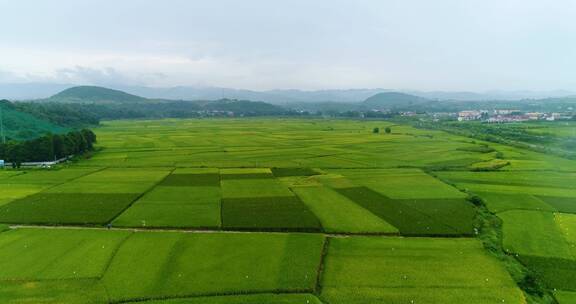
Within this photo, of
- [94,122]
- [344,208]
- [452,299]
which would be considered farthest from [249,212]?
[94,122]

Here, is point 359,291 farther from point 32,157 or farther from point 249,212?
point 32,157

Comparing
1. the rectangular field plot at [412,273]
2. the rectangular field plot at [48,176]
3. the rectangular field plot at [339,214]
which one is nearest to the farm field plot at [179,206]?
the rectangular field plot at [339,214]

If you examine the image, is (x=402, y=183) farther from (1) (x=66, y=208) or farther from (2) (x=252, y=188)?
(1) (x=66, y=208)

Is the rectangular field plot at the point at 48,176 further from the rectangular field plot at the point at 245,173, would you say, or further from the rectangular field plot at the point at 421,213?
the rectangular field plot at the point at 421,213

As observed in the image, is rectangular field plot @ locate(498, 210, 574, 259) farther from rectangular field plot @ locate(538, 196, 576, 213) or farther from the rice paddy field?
rectangular field plot @ locate(538, 196, 576, 213)

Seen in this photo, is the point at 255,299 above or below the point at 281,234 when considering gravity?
below

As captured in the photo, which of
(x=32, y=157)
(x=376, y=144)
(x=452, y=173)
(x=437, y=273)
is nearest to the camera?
(x=437, y=273)

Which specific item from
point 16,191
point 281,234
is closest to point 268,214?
point 281,234
